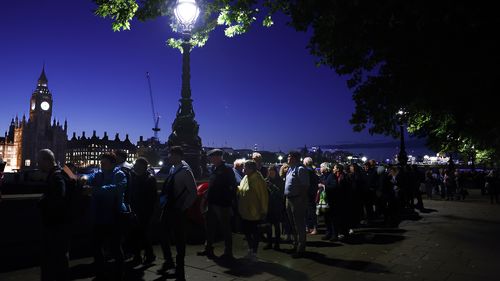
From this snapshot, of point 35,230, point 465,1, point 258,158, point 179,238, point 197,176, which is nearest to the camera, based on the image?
point 465,1

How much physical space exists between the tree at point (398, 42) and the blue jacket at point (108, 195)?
284cm

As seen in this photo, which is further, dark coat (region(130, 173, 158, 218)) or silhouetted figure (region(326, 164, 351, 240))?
silhouetted figure (region(326, 164, 351, 240))

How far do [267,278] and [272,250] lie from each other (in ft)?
7.02

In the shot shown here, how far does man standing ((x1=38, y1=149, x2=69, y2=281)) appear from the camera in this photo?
4488 mm

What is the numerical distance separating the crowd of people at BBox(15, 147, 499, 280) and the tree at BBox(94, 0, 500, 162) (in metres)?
2.30

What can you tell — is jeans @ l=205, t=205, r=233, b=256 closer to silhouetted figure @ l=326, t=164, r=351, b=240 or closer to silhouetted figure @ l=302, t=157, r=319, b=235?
silhouetted figure @ l=302, t=157, r=319, b=235

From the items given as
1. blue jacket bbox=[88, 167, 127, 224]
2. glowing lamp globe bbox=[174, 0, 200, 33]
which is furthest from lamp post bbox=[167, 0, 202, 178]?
blue jacket bbox=[88, 167, 127, 224]

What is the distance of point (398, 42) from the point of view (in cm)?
564

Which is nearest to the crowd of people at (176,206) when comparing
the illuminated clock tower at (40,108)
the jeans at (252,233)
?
the jeans at (252,233)

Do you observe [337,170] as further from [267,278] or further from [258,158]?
[267,278]

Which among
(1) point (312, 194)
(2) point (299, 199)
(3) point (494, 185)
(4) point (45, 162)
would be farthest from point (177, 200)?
(3) point (494, 185)

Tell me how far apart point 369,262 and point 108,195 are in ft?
15.8

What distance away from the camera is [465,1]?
14.0ft

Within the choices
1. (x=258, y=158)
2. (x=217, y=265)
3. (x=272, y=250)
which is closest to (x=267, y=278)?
(x=217, y=265)
